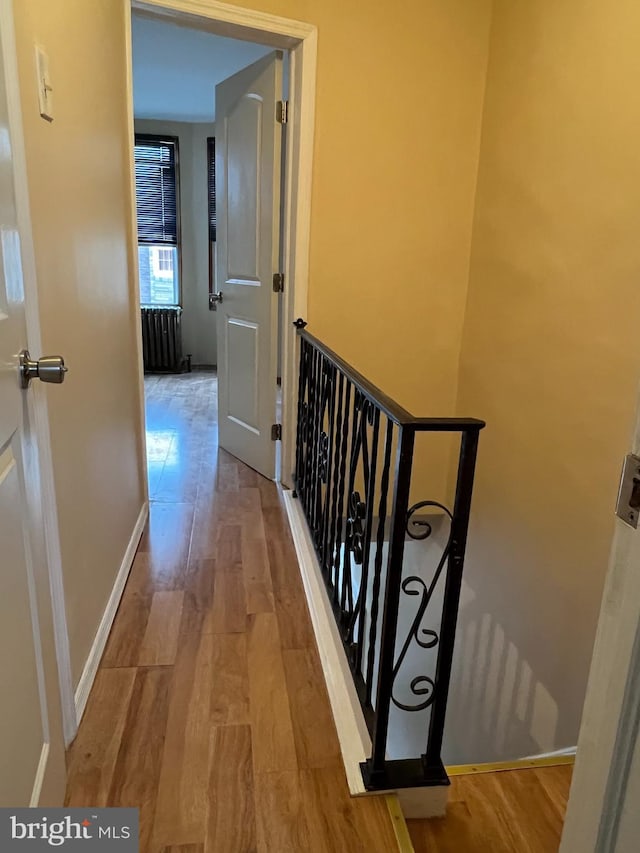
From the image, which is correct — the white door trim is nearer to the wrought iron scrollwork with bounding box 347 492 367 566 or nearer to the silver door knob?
the silver door knob

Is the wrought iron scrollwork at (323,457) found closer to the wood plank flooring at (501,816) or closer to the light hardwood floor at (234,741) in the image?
the light hardwood floor at (234,741)

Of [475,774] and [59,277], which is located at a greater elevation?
[59,277]

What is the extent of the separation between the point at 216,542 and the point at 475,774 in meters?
1.35

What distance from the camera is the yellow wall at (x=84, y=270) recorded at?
131cm

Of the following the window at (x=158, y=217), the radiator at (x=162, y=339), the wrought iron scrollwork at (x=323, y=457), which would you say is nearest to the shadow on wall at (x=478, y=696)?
the wrought iron scrollwork at (x=323, y=457)

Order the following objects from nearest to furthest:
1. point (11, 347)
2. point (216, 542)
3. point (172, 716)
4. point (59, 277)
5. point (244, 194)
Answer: point (11, 347) < point (59, 277) < point (172, 716) < point (216, 542) < point (244, 194)

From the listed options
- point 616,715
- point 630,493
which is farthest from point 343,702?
point 630,493

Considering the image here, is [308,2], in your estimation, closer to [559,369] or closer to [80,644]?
[559,369]

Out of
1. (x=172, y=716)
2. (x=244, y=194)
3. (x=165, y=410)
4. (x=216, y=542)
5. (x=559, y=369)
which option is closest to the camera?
(x=172, y=716)

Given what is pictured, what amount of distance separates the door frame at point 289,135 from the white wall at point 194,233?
3552mm

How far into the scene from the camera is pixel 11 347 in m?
0.97

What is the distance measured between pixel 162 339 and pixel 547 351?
465 centimetres

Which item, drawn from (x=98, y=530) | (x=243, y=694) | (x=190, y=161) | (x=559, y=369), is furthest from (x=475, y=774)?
(x=190, y=161)

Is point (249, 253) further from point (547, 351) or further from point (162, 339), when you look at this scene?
point (162, 339)
